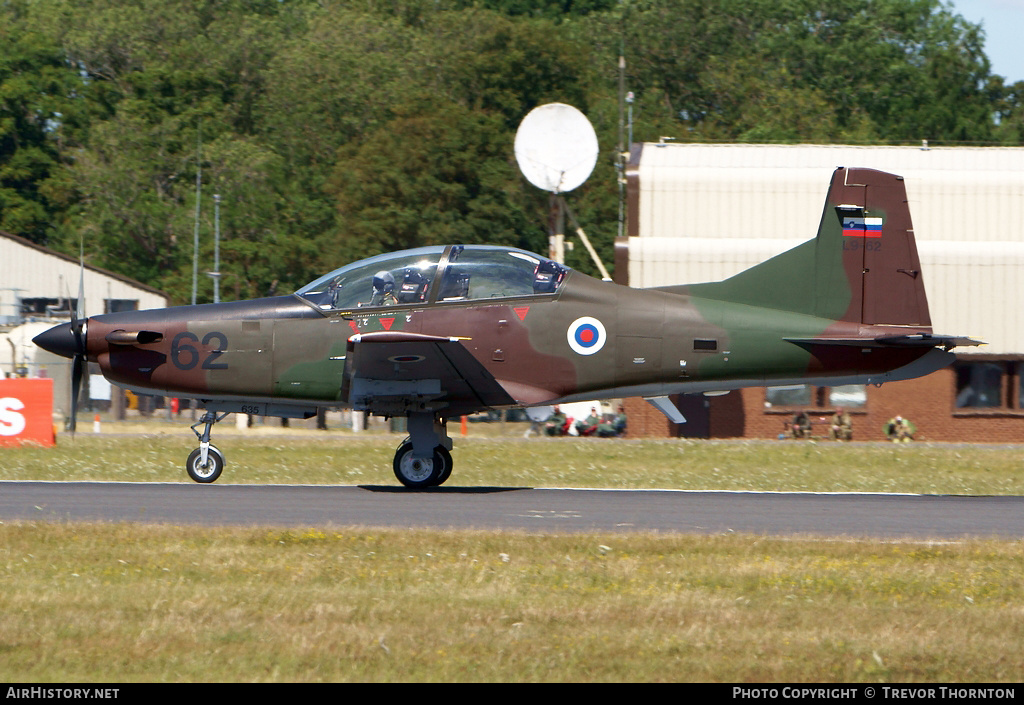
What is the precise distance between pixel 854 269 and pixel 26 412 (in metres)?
15.1

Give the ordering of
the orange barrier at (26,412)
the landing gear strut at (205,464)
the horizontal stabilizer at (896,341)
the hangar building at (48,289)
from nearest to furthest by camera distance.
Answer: the horizontal stabilizer at (896,341) → the landing gear strut at (205,464) → the orange barrier at (26,412) → the hangar building at (48,289)

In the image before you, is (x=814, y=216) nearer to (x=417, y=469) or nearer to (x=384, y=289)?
(x=417, y=469)

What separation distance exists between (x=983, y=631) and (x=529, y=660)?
9.73 feet

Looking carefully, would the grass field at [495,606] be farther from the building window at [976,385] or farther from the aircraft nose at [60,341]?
the building window at [976,385]

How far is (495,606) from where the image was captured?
8.25 metres

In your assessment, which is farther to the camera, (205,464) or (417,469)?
(205,464)

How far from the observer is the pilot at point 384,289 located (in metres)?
14.1

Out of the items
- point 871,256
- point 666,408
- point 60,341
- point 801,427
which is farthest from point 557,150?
point 60,341

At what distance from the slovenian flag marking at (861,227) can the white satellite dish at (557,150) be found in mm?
19571

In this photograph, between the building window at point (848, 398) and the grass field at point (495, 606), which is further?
the building window at point (848, 398)

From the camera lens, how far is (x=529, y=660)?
7.00m

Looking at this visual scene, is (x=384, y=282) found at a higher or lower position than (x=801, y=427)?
higher

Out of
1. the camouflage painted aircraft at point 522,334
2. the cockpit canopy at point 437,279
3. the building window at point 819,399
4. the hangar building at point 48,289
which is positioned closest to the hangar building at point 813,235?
the building window at point 819,399

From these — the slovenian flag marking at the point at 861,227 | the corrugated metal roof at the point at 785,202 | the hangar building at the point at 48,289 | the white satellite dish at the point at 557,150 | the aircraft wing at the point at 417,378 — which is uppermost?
the white satellite dish at the point at 557,150
